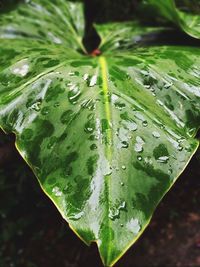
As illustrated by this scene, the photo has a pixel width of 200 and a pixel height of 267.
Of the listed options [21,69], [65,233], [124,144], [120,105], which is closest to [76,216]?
[124,144]

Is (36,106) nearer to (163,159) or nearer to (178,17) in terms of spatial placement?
(163,159)

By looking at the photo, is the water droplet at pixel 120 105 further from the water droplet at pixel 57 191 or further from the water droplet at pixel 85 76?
the water droplet at pixel 57 191

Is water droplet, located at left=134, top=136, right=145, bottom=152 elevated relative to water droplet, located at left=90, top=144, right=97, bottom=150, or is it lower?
lower

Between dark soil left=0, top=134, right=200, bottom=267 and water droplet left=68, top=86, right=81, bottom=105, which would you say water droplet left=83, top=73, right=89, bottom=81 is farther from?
dark soil left=0, top=134, right=200, bottom=267

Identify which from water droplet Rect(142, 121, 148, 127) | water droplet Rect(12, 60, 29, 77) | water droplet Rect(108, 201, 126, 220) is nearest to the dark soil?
water droplet Rect(12, 60, 29, 77)

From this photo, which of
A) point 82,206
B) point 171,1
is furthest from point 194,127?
point 171,1

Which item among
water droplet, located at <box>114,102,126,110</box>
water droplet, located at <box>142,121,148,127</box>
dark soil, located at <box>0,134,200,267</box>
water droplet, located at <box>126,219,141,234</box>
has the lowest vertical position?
dark soil, located at <box>0,134,200,267</box>

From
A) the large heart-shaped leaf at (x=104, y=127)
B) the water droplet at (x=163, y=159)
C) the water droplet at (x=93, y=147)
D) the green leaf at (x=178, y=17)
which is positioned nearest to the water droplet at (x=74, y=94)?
the large heart-shaped leaf at (x=104, y=127)

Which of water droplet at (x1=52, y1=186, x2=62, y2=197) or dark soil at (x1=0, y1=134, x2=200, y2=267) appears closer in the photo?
water droplet at (x1=52, y1=186, x2=62, y2=197)
